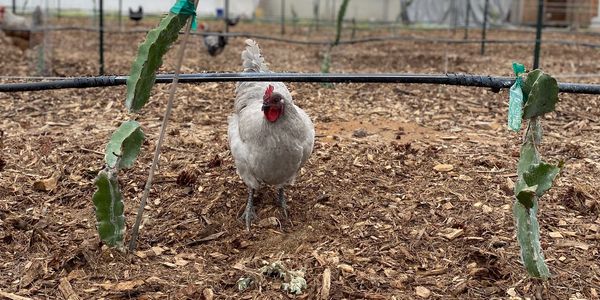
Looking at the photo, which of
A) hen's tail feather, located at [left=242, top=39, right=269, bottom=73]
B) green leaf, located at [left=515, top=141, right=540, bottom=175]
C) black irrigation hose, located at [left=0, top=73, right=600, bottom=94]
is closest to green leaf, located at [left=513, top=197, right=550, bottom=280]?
green leaf, located at [left=515, top=141, right=540, bottom=175]

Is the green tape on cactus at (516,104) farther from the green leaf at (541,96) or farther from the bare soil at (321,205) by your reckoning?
the bare soil at (321,205)

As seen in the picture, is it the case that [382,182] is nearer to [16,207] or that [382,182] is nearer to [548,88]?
[548,88]

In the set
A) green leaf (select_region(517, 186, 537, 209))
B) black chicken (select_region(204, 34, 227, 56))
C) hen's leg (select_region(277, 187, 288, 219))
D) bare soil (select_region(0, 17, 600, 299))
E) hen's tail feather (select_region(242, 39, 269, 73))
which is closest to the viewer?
green leaf (select_region(517, 186, 537, 209))

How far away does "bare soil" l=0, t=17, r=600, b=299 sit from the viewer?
2404mm

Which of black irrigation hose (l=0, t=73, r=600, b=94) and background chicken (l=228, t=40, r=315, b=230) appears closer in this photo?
black irrigation hose (l=0, t=73, r=600, b=94)

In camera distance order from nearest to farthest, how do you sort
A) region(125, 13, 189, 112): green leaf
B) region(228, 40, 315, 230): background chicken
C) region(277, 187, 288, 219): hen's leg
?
region(125, 13, 189, 112): green leaf → region(228, 40, 315, 230): background chicken → region(277, 187, 288, 219): hen's leg

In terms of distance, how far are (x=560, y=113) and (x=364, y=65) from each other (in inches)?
137

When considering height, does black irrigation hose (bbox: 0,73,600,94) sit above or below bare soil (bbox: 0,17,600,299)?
above

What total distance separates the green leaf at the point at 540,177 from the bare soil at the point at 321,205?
520mm

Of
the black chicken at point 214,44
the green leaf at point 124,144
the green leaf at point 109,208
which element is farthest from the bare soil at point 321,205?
the black chicken at point 214,44

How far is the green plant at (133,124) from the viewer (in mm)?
2201

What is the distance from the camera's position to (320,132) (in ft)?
14.6

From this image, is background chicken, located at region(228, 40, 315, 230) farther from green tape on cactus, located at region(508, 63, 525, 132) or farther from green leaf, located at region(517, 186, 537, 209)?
green leaf, located at region(517, 186, 537, 209)

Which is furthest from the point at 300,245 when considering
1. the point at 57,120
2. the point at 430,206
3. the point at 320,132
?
the point at 57,120
